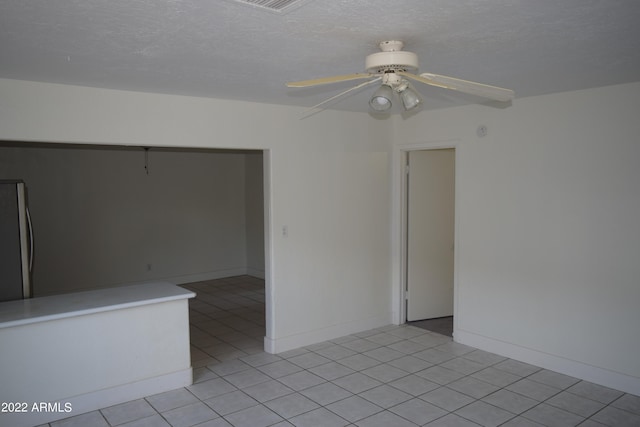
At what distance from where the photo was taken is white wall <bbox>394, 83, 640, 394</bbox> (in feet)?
11.8

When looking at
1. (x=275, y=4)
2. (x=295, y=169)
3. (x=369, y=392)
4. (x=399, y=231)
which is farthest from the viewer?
(x=399, y=231)

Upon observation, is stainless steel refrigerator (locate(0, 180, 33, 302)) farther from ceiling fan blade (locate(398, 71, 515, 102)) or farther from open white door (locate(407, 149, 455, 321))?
open white door (locate(407, 149, 455, 321))

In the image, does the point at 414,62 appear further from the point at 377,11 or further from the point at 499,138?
the point at 499,138

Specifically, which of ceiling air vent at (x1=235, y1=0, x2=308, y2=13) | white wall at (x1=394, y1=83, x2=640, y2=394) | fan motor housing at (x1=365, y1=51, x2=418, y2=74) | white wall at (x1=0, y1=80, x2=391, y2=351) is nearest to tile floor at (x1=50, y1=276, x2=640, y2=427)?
white wall at (x1=394, y1=83, x2=640, y2=394)

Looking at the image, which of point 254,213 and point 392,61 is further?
point 254,213

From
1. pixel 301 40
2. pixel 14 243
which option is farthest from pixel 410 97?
pixel 14 243

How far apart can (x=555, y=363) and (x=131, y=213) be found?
5.69m

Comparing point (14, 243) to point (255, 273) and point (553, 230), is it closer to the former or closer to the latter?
point (553, 230)

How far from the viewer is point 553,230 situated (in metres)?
3.99

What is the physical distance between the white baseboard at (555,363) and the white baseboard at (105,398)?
8.66 feet

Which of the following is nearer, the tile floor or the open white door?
the tile floor

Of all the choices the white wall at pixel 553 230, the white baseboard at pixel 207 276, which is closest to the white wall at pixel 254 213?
the white baseboard at pixel 207 276

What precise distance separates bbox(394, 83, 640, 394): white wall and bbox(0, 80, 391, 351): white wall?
875mm

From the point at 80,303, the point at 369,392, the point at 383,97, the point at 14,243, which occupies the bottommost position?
the point at 369,392
